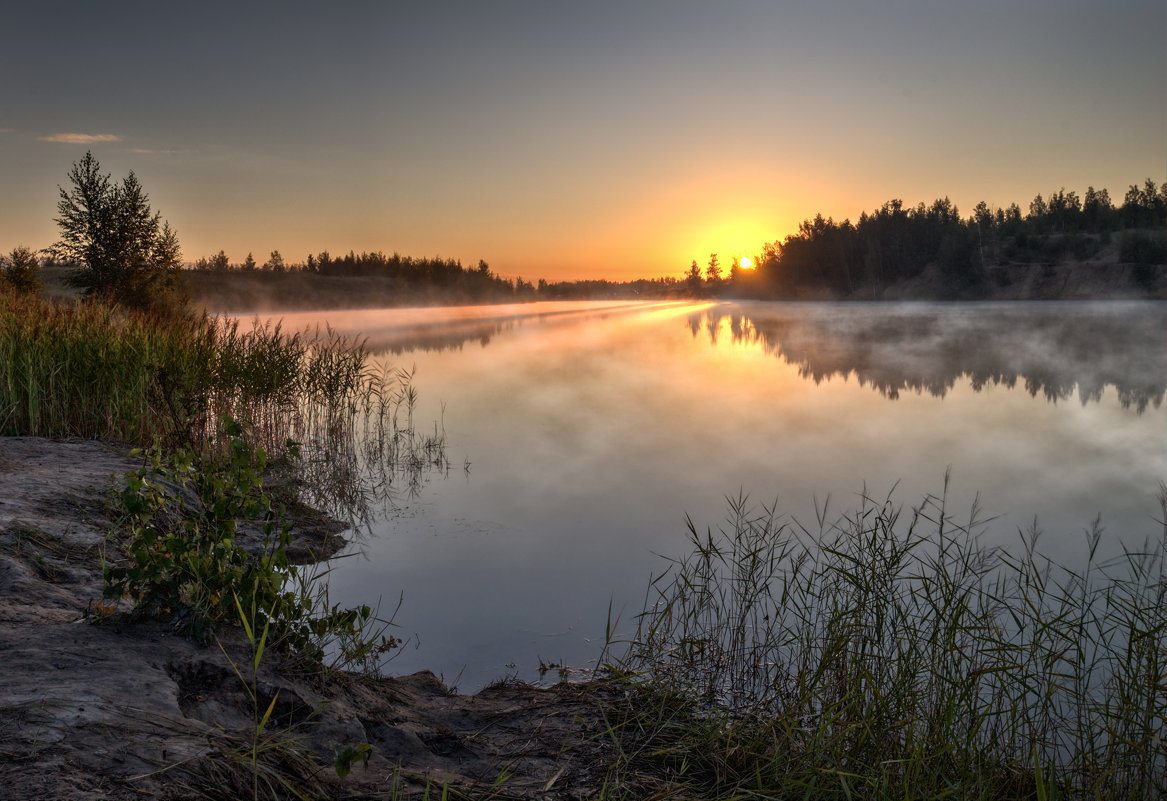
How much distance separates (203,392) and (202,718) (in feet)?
22.8

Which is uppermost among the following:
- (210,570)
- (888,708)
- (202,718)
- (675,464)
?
(210,570)

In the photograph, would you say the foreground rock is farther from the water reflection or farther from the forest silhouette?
the forest silhouette

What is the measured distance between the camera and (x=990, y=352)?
2431 centimetres

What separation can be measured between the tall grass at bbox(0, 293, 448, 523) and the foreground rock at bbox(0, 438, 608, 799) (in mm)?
1453

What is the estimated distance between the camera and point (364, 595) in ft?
17.8

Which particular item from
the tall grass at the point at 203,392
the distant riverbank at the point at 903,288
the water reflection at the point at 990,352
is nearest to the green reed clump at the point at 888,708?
the tall grass at the point at 203,392

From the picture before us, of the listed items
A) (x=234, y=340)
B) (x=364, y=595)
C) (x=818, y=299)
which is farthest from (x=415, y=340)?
(x=818, y=299)

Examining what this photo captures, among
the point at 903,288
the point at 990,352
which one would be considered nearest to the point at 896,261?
the point at 903,288

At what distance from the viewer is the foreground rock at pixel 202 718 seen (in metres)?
2.01

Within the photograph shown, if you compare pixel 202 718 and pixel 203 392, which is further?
pixel 203 392

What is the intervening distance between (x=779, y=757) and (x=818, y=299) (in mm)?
84212

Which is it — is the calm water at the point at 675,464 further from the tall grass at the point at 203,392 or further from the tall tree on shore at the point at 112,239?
the tall tree on shore at the point at 112,239

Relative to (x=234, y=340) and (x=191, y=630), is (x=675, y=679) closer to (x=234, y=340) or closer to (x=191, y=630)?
(x=191, y=630)

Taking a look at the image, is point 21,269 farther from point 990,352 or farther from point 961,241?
point 961,241
